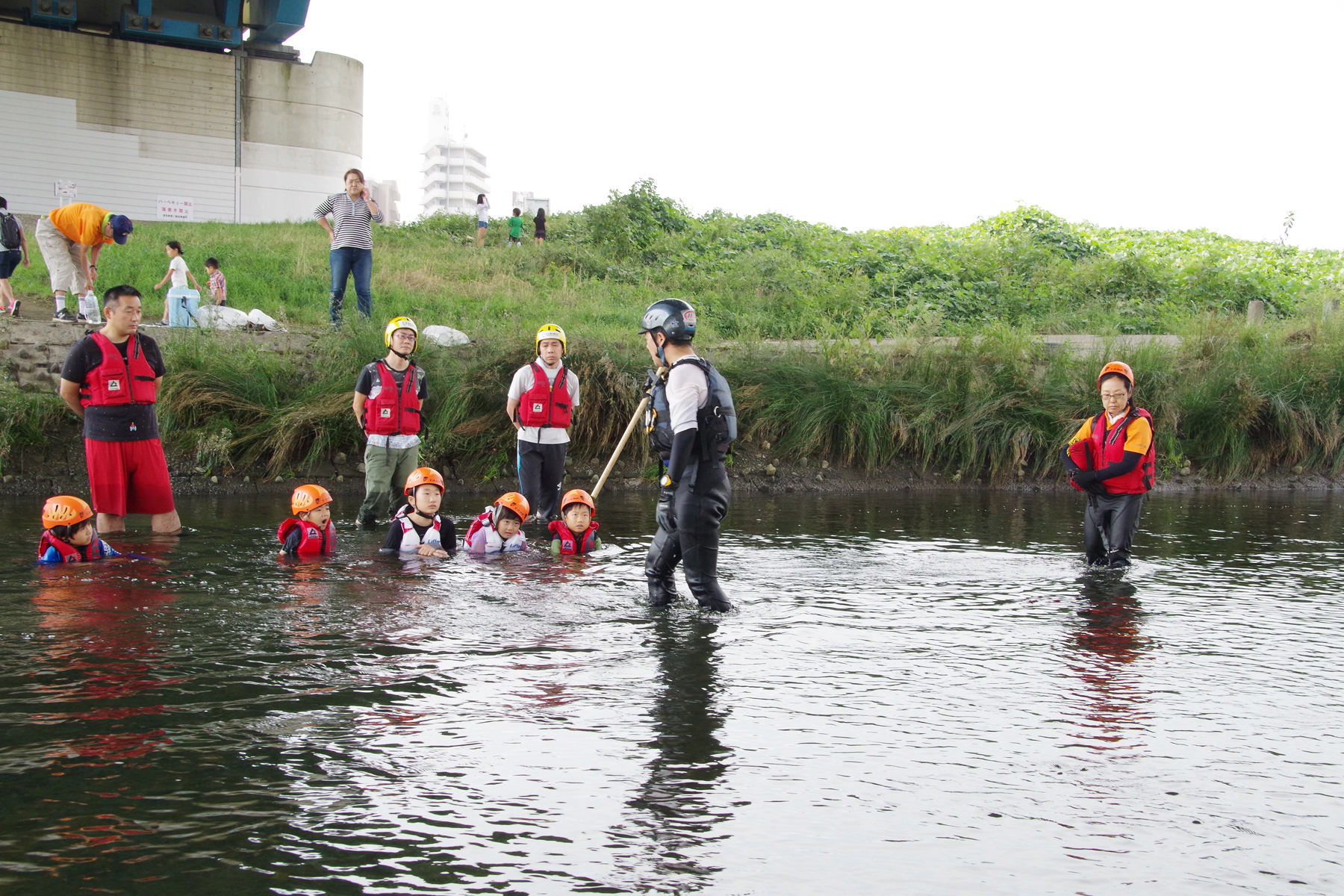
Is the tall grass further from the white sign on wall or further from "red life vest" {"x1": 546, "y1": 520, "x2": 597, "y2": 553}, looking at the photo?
the white sign on wall

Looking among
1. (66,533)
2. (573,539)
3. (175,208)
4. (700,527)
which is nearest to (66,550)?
(66,533)

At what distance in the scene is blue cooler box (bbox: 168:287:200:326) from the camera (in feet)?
54.8

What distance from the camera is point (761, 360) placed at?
658 inches

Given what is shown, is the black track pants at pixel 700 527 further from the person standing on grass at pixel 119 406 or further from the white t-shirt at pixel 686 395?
the person standing on grass at pixel 119 406

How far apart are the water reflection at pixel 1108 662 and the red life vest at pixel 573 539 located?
163 inches

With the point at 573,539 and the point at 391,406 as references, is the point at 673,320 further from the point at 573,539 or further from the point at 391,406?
the point at 391,406

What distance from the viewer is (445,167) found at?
14950 centimetres

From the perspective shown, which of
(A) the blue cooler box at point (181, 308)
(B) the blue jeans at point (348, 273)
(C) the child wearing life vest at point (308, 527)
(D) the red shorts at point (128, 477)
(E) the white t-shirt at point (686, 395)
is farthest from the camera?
(A) the blue cooler box at point (181, 308)

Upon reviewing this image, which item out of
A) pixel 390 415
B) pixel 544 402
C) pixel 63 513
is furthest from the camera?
pixel 544 402

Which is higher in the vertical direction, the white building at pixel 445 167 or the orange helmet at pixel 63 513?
the white building at pixel 445 167

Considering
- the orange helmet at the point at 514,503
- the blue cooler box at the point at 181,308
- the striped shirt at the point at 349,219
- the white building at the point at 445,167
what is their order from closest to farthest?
the orange helmet at the point at 514,503 → the striped shirt at the point at 349,219 → the blue cooler box at the point at 181,308 → the white building at the point at 445,167

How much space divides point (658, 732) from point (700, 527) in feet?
8.24

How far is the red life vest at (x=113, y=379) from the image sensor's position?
934 cm

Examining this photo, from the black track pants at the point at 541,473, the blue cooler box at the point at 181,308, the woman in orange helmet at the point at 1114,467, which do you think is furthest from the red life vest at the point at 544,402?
the blue cooler box at the point at 181,308
